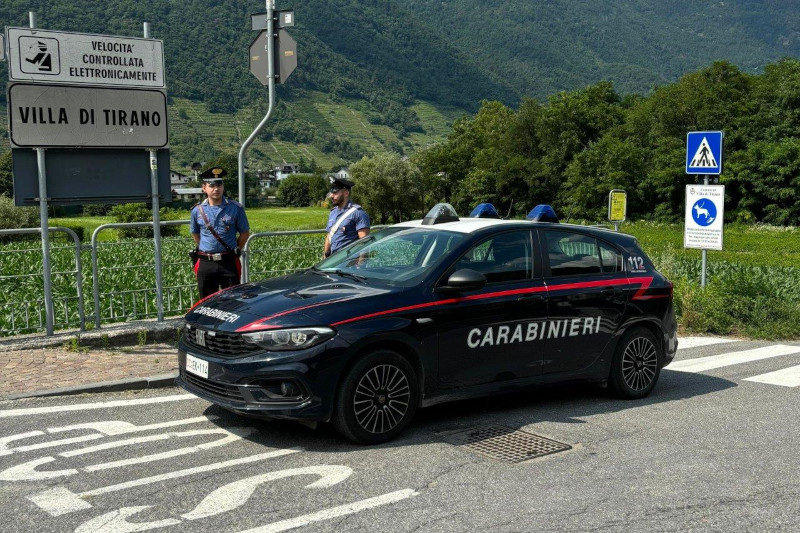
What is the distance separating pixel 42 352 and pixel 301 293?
163 inches

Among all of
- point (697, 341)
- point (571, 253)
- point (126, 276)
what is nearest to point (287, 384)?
point (571, 253)

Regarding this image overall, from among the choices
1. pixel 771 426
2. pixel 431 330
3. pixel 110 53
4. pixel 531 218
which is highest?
pixel 110 53

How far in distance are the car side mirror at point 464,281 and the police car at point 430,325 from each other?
1 centimetres

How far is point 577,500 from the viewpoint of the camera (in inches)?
203

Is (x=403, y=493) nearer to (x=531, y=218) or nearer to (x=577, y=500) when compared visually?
(x=577, y=500)

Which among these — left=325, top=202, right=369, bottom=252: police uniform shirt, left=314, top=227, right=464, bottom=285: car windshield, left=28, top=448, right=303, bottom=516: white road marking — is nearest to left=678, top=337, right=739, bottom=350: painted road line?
left=325, top=202, right=369, bottom=252: police uniform shirt

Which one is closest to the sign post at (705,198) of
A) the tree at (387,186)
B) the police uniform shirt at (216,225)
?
the police uniform shirt at (216,225)

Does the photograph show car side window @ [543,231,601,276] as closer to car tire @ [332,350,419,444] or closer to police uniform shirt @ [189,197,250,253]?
car tire @ [332,350,419,444]

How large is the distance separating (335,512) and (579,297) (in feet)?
11.1

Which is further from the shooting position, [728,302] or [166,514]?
[728,302]

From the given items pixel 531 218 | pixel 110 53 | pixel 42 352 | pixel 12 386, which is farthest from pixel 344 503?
pixel 110 53

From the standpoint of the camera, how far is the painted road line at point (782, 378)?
29.1 feet

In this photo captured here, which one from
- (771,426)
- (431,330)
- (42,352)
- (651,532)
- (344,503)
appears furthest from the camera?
(42,352)

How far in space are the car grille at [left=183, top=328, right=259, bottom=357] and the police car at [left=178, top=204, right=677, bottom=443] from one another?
11 mm
